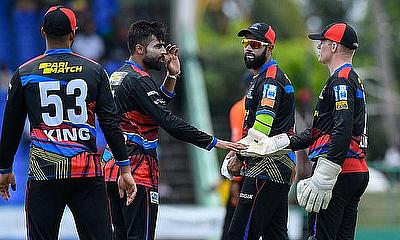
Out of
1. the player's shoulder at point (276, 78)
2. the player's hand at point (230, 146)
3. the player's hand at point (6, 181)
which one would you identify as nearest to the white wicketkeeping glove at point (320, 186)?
the player's hand at point (230, 146)

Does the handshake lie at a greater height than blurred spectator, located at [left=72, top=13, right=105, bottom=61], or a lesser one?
lesser

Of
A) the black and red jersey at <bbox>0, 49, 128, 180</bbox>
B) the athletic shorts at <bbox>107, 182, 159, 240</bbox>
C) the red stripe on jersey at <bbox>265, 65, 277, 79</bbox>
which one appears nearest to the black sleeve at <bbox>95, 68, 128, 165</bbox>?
the black and red jersey at <bbox>0, 49, 128, 180</bbox>

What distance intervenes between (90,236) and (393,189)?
1020cm

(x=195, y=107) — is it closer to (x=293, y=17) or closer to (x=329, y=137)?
(x=329, y=137)

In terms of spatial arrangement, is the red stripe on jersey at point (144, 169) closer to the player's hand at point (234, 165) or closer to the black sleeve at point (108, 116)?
the black sleeve at point (108, 116)

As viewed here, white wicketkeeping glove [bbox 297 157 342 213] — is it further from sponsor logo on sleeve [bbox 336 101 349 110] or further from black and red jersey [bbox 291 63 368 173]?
sponsor logo on sleeve [bbox 336 101 349 110]

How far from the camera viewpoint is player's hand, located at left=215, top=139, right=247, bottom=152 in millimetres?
9734

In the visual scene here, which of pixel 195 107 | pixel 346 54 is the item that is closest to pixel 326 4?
pixel 195 107

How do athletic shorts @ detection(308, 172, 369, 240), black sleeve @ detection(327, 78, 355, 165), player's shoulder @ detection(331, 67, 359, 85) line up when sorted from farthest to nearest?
1. athletic shorts @ detection(308, 172, 369, 240)
2. player's shoulder @ detection(331, 67, 359, 85)
3. black sleeve @ detection(327, 78, 355, 165)

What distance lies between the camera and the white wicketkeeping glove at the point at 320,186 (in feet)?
31.1

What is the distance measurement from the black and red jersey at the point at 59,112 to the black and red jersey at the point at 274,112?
1.83 m

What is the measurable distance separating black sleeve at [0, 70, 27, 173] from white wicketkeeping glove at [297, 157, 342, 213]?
8.93 feet

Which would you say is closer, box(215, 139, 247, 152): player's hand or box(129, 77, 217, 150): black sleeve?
box(129, 77, 217, 150): black sleeve

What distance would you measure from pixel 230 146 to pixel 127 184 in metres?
1.21
